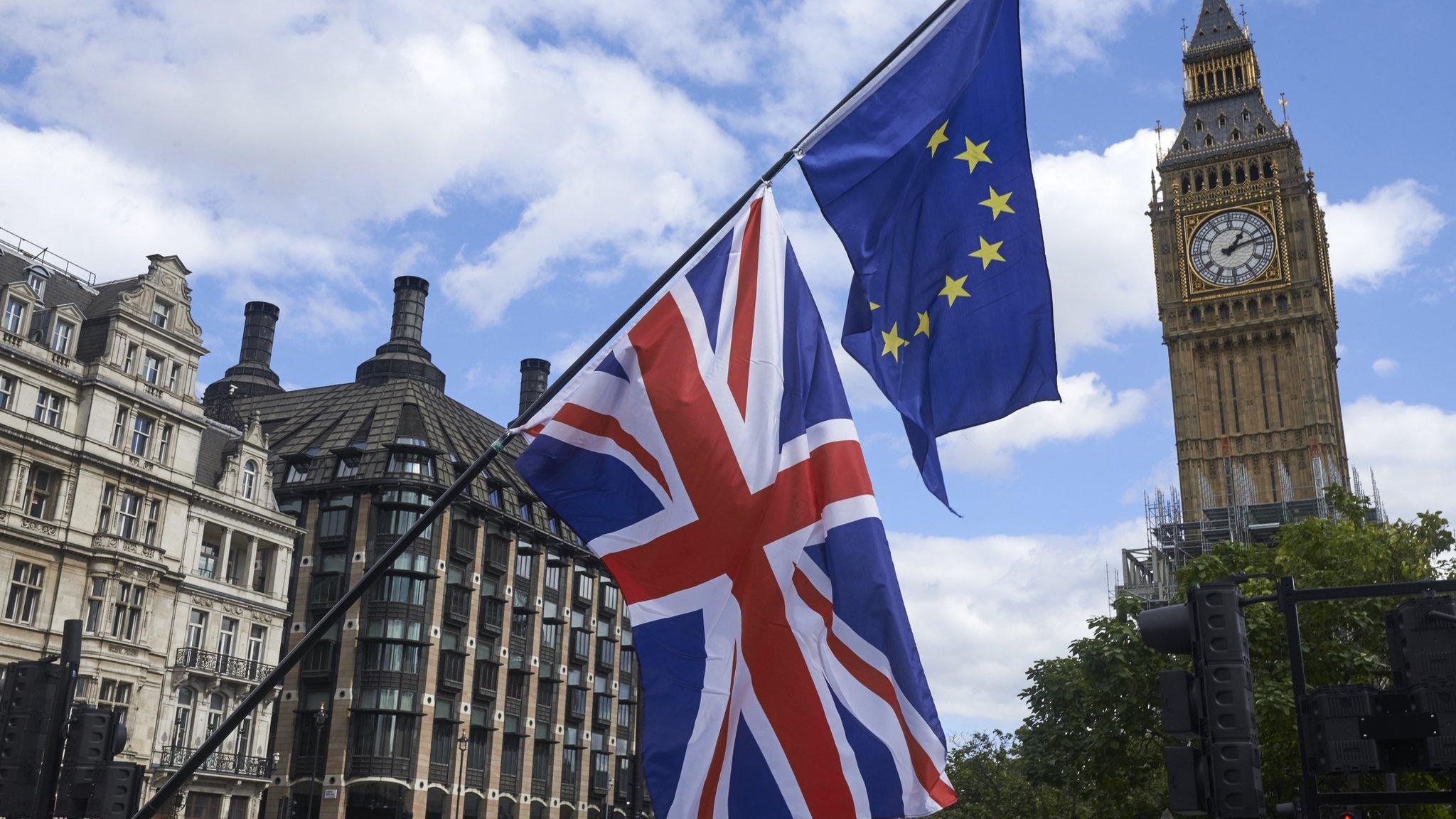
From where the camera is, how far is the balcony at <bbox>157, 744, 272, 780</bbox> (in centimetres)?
5922

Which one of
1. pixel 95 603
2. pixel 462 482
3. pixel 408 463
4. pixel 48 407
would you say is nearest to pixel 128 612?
pixel 95 603

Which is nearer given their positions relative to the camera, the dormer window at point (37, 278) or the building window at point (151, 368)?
the dormer window at point (37, 278)

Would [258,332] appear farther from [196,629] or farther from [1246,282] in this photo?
[1246,282]

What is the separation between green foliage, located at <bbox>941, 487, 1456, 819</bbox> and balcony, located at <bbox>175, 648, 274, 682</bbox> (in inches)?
1444

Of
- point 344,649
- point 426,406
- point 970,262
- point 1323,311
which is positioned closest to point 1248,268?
point 1323,311

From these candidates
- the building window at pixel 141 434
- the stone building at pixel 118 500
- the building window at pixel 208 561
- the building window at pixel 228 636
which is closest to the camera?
the stone building at pixel 118 500

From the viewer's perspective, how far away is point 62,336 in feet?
184

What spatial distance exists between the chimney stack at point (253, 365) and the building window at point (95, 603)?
45.8 meters

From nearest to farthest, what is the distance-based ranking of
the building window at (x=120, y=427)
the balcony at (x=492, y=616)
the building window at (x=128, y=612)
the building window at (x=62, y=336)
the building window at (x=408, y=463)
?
the building window at (x=62, y=336) < the building window at (x=128, y=612) < the building window at (x=120, y=427) < the building window at (x=408, y=463) < the balcony at (x=492, y=616)

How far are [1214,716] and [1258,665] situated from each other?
2954 centimetres

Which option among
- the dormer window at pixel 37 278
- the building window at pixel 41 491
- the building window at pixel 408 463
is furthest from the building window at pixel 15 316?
the building window at pixel 408 463

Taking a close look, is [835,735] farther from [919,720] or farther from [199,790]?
[199,790]

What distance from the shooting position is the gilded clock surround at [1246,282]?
11112 cm

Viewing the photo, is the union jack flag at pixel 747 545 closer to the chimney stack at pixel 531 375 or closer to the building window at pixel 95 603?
the building window at pixel 95 603
